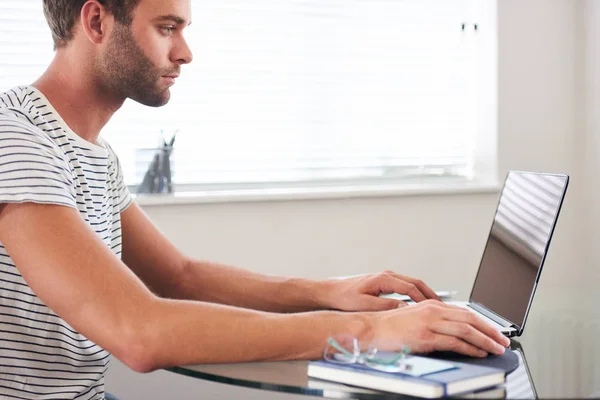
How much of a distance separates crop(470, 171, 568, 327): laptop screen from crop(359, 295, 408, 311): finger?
0.63ft

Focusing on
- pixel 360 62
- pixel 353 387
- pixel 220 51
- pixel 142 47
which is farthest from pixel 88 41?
pixel 360 62

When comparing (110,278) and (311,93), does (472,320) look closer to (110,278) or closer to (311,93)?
(110,278)

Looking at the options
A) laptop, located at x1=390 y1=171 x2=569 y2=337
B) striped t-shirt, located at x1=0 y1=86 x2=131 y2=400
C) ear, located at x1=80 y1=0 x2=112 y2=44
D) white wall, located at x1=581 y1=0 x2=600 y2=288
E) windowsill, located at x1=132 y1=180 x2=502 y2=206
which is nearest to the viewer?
striped t-shirt, located at x1=0 y1=86 x2=131 y2=400

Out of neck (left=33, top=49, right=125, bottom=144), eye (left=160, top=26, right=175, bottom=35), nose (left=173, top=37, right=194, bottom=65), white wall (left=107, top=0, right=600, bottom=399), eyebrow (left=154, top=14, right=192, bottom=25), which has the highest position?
eyebrow (left=154, top=14, right=192, bottom=25)

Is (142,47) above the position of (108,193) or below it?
above

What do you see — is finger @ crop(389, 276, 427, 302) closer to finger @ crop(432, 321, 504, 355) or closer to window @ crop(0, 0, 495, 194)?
finger @ crop(432, 321, 504, 355)

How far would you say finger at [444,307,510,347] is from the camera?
1245 millimetres

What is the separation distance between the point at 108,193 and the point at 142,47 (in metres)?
0.31

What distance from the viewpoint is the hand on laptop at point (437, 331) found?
1223 mm

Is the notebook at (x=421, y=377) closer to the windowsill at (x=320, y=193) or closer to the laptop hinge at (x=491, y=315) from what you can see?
the laptop hinge at (x=491, y=315)

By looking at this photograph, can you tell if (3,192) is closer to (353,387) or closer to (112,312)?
(112,312)

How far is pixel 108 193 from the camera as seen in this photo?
1.69m

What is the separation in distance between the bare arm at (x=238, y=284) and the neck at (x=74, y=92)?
0.99ft

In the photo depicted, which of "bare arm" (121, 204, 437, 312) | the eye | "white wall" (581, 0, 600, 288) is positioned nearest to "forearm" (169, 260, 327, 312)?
"bare arm" (121, 204, 437, 312)
